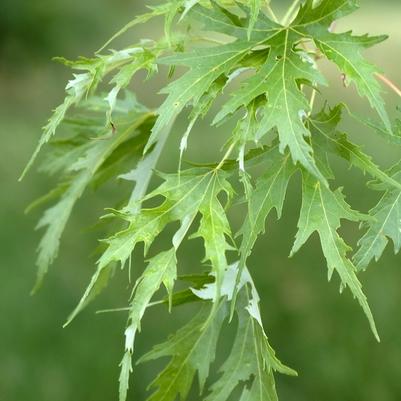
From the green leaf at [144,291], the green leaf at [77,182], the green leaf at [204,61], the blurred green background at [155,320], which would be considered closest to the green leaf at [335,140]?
the green leaf at [204,61]

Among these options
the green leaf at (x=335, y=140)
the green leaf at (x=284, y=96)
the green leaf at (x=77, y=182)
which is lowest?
the green leaf at (x=77, y=182)

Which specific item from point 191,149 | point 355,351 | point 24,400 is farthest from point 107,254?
point 191,149

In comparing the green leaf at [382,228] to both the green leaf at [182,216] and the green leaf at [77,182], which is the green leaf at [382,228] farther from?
the green leaf at [77,182]

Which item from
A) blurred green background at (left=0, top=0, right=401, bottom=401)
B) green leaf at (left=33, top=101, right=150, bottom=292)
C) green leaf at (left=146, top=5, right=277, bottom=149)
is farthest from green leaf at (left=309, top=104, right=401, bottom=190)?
blurred green background at (left=0, top=0, right=401, bottom=401)

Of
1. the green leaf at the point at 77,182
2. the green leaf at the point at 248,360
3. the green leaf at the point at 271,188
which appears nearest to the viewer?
the green leaf at the point at 271,188

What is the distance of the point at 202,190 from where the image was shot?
54.5 inches

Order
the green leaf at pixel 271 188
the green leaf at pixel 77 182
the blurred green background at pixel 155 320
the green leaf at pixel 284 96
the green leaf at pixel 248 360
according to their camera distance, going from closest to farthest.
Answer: the green leaf at pixel 284 96, the green leaf at pixel 271 188, the green leaf at pixel 248 360, the green leaf at pixel 77 182, the blurred green background at pixel 155 320

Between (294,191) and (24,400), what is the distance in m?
1.63

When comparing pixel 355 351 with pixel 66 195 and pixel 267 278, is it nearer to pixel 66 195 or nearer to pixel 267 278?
pixel 267 278

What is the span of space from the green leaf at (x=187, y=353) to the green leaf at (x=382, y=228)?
0.28 m

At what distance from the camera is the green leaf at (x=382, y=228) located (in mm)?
1404

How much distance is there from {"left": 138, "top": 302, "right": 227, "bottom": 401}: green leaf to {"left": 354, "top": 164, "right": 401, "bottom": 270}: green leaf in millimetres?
279

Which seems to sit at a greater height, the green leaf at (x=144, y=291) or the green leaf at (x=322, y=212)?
the green leaf at (x=322, y=212)

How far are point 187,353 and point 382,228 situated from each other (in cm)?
40
